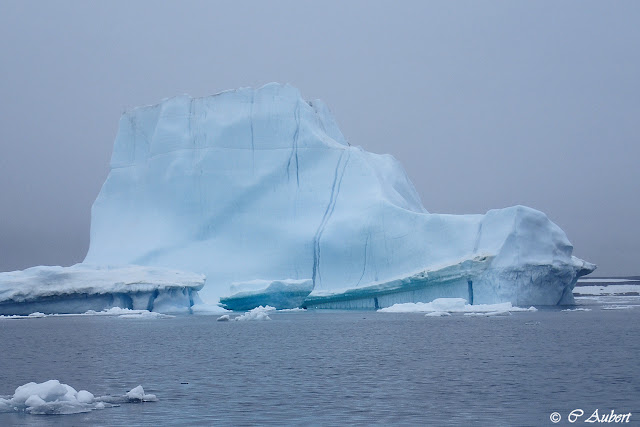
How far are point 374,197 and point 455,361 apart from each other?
1485 cm

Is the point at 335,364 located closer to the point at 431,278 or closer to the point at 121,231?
the point at 431,278

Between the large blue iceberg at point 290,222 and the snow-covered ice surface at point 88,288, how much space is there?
2.10 meters

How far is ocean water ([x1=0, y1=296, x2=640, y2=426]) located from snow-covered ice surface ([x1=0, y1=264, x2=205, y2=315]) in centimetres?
325

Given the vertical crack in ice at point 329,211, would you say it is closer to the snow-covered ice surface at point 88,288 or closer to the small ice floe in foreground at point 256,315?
the small ice floe in foreground at point 256,315

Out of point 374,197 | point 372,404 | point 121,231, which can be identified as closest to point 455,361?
point 372,404

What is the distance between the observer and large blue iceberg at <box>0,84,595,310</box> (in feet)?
78.8

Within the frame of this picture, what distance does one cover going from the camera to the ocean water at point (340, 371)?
7770 mm

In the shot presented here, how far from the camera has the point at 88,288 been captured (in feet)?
76.2

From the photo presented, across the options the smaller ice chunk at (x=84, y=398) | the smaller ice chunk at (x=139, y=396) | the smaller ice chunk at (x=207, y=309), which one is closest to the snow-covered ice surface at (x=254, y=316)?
the smaller ice chunk at (x=207, y=309)

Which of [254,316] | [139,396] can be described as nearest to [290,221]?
[254,316]

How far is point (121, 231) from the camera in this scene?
29.5 meters

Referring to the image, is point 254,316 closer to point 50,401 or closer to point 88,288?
point 88,288

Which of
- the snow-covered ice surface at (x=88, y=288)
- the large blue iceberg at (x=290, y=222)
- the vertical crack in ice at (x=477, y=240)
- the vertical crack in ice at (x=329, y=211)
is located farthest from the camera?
the vertical crack in ice at (x=329, y=211)

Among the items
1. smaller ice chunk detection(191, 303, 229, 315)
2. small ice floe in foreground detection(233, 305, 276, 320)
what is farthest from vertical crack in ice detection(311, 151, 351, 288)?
A: smaller ice chunk detection(191, 303, 229, 315)
